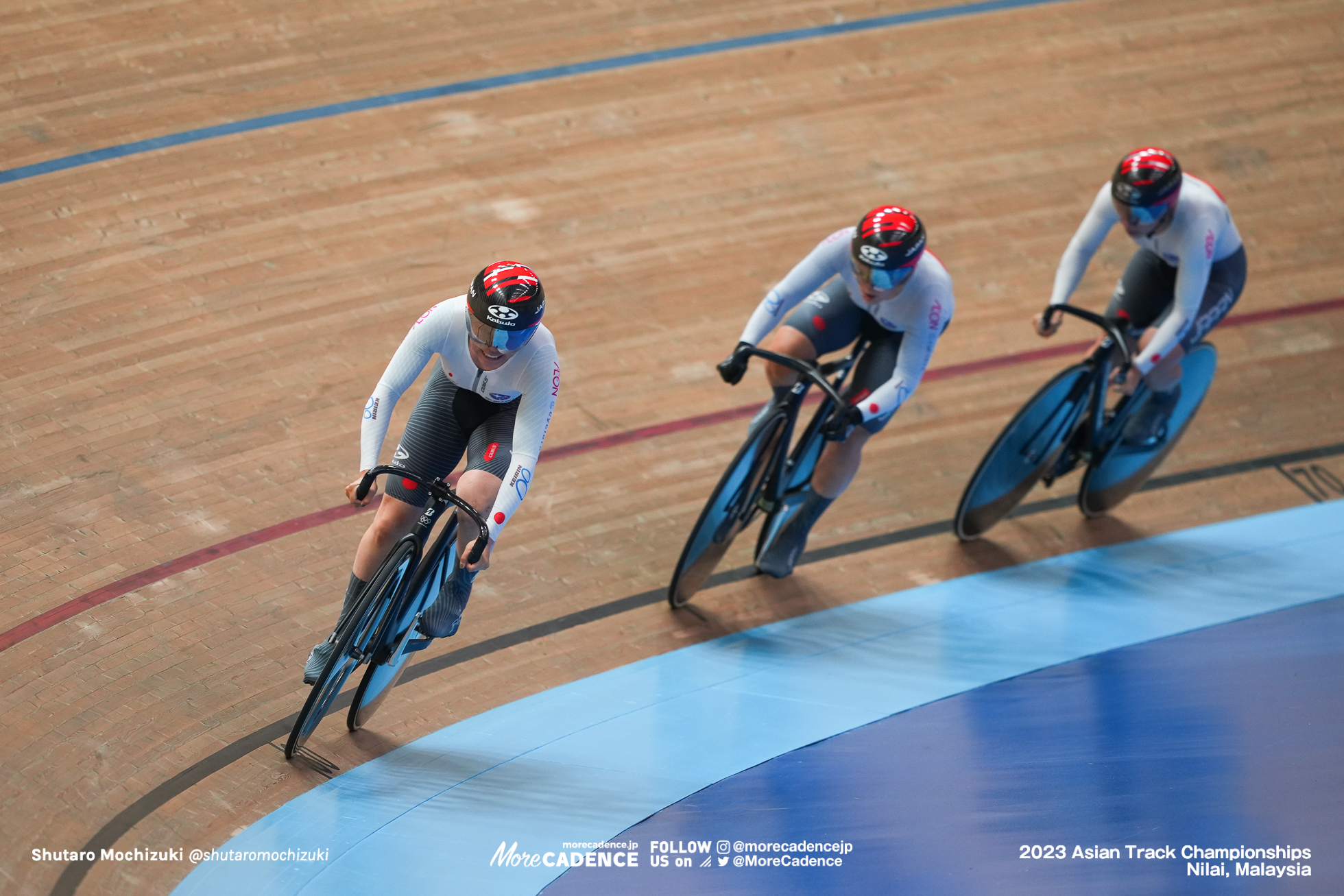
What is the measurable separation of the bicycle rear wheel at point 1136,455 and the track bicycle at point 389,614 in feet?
8.01

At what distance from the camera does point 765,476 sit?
13.6 feet

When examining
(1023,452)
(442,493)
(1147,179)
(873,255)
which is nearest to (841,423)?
(873,255)

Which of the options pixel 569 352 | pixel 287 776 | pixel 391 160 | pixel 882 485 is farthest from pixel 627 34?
pixel 287 776

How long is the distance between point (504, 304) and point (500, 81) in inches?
137

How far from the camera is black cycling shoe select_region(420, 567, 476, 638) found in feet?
11.4

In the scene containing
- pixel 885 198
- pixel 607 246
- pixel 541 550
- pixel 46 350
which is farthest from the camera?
pixel 885 198

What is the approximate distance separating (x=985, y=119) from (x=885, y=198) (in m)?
0.91

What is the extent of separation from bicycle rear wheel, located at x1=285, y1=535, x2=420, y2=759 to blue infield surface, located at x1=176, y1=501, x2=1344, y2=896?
22 cm

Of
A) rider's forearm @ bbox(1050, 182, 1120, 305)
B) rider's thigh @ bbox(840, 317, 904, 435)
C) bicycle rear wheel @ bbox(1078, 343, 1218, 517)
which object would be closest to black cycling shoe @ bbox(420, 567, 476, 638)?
rider's thigh @ bbox(840, 317, 904, 435)

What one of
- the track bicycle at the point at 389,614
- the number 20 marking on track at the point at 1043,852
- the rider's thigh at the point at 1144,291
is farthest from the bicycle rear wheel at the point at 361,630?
the rider's thigh at the point at 1144,291

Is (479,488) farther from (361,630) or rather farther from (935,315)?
(935,315)

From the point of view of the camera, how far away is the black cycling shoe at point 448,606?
3465mm

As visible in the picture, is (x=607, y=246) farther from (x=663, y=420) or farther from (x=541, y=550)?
(x=541, y=550)

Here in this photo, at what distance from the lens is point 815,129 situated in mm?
6277
